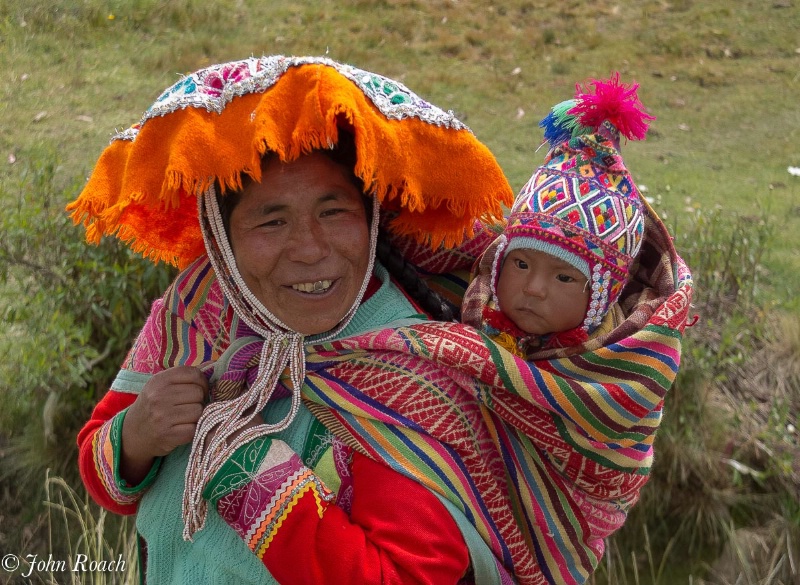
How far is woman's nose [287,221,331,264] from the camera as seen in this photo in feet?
5.91

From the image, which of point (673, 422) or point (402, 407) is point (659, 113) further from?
point (402, 407)

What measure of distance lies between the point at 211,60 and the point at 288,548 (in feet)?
21.5

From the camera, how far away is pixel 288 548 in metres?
1.72

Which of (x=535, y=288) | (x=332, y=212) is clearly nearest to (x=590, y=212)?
(x=535, y=288)

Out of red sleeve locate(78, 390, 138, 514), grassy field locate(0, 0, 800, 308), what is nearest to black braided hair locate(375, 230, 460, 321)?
red sleeve locate(78, 390, 138, 514)

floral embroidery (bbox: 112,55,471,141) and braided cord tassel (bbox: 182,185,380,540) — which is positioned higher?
floral embroidery (bbox: 112,55,471,141)

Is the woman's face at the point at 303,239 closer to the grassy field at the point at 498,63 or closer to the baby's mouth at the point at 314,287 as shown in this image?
the baby's mouth at the point at 314,287

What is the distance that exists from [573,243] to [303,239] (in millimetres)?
697

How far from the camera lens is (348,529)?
1726 millimetres

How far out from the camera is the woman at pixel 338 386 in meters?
1.69

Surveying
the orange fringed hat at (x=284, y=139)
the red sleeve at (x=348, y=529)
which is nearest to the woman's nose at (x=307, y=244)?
the orange fringed hat at (x=284, y=139)

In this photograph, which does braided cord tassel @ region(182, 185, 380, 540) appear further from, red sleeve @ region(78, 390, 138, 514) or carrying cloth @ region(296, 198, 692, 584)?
red sleeve @ region(78, 390, 138, 514)

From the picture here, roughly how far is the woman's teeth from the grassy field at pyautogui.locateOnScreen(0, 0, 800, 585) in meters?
1.56

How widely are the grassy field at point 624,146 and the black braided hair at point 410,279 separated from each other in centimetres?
141
